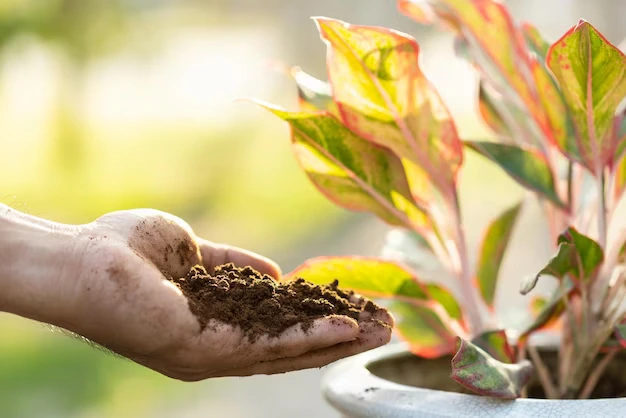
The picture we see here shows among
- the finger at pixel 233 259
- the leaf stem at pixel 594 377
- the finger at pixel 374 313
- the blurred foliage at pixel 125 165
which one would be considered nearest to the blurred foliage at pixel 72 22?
the blurred foliage at pixel 125 165

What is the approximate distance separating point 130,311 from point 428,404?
12.5 inches

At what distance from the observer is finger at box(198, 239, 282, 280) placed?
102 centimetres

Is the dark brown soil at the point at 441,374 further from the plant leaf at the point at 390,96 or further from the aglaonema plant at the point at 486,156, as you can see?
the plant leaf at the point at 390,96

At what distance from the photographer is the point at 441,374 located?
1.09 metres

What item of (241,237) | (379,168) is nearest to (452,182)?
(379,168)

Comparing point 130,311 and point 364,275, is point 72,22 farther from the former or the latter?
point 130,311

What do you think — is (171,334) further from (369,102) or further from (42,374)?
(42,374)

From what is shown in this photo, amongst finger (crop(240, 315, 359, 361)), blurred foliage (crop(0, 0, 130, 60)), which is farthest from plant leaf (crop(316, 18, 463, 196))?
blurred foliage (crop(0, 0, 130, 60))

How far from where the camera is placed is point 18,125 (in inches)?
224

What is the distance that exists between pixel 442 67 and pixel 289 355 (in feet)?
12.1

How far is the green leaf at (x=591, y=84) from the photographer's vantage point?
780 mm

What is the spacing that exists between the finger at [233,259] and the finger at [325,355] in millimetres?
195

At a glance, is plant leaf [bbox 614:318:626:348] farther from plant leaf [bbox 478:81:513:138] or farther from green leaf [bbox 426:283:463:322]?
plant leaf [bbox 478:81:513:138]

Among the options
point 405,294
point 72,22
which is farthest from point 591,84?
point 72,22
